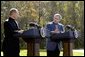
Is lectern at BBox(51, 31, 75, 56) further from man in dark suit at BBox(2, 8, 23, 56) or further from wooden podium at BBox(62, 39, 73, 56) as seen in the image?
man in dark suit at BBox(2, 8, 23, 56)

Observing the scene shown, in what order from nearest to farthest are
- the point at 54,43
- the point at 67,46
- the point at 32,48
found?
the point at 32,48
the point at 67,46
the point at 54,43

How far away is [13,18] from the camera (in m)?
4.19

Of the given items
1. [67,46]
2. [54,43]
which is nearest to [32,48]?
[67,46]

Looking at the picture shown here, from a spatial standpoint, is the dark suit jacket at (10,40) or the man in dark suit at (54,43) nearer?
the dark suit jacket at (10,40)

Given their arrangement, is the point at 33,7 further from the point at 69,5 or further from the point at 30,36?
the point at 30,36

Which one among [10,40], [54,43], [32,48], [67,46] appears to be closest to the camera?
[32,48]

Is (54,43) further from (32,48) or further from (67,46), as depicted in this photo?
(32,48)

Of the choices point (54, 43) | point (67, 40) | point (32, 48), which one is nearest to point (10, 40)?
point (32, 48)

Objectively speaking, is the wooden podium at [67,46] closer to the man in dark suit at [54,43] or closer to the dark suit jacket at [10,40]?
the man in dark suit at [54,43]

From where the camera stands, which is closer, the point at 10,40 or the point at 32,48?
the point at 32,48

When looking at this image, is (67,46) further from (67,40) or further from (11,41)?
(11,41)

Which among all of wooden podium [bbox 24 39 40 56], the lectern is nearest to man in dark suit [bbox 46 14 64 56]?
the lectern

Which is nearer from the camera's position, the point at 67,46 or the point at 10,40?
the point at 67,46

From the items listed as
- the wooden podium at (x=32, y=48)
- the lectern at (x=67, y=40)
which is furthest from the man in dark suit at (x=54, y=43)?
the wooden podium at (x=32, y=48)
